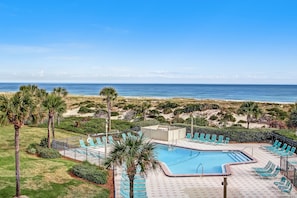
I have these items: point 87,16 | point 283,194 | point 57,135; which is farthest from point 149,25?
point 283,194

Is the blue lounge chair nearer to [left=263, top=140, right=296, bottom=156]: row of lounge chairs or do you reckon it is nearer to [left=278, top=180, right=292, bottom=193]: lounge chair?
[left=263, top=140, right=296, bottom=156]: row of lounge chairs

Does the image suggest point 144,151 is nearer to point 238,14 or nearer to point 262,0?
point 262,0

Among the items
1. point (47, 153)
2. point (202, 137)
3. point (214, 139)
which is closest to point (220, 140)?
point (214, 139)

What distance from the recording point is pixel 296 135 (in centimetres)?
2142

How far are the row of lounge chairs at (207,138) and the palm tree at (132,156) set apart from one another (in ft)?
51.0

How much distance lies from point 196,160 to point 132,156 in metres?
11.5

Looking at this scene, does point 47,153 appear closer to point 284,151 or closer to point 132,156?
point 132,156

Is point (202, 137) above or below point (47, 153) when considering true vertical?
below

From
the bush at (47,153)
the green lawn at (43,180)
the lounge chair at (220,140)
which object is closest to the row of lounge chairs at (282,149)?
the lounge chair at (220,140)

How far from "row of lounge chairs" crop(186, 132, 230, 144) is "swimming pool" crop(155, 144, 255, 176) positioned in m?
2.64

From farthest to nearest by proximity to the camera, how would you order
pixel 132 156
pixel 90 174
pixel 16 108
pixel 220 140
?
pixel 220 140
pixel 90 174
pixel 16 108
pixel 132 156

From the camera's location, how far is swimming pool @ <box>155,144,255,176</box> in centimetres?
1709

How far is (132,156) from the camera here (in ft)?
29.8

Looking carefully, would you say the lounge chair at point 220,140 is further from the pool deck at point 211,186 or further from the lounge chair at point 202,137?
the pool deck at point 211,186
